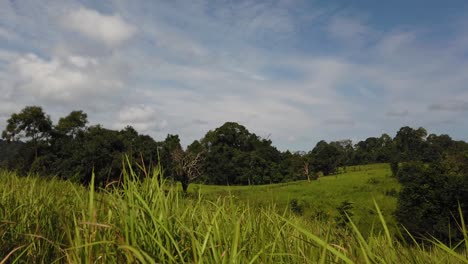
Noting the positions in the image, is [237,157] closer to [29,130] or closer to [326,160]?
[326,160]

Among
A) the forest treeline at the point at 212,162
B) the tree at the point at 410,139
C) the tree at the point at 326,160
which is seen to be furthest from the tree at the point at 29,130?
the tree at the point at 410,139

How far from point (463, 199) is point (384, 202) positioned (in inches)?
510

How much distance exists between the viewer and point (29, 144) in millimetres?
64438

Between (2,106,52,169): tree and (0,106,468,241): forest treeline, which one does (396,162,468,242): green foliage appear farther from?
(2,106,52,169): tree

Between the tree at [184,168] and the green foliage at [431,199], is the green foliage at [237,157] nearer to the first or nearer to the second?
the tree at [184,168]

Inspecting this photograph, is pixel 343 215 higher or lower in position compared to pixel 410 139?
lower

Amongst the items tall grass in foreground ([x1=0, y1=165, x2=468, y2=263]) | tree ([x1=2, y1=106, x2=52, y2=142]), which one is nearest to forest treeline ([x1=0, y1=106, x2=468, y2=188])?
tree ([x1=2, y1=106, x2=52, y2=142])

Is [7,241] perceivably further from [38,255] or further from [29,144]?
[29,144]

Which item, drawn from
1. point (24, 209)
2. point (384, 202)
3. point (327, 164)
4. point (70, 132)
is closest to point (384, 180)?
point (384, 202)

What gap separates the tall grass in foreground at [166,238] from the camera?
178 centimetres

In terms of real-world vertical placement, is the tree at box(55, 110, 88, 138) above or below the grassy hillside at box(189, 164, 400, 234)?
above

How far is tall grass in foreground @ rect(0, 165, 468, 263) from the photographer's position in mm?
1777

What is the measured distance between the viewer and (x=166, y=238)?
6.62ft

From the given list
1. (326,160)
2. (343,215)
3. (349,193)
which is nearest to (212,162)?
(326,160)
